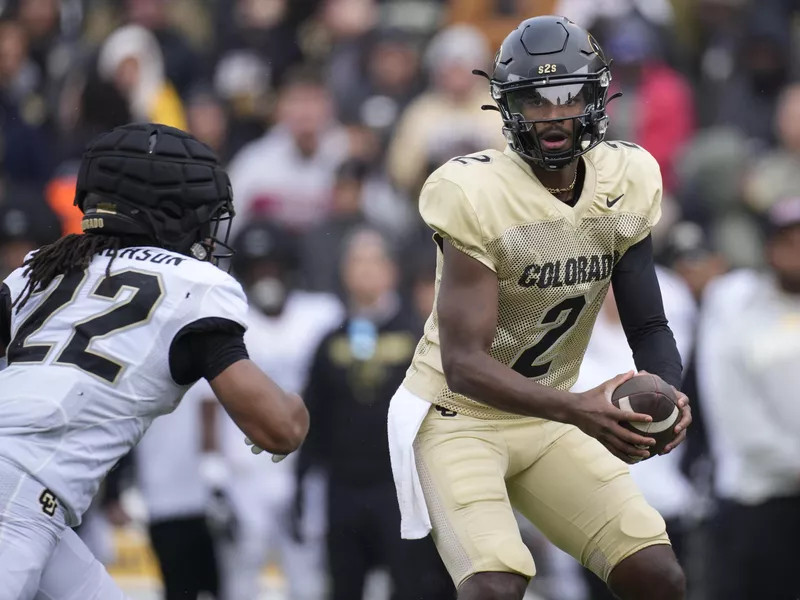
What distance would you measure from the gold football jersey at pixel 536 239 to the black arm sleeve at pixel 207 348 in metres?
0.65

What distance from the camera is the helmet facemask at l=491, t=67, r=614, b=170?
434 centimetres

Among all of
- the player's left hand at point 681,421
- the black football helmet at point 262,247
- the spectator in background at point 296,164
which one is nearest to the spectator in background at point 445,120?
the spectator in background at point 296,164

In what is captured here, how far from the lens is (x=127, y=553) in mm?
9055

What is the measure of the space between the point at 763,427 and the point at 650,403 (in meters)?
2.75

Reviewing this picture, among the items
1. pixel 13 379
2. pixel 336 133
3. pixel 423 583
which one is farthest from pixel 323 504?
pixel 13 379

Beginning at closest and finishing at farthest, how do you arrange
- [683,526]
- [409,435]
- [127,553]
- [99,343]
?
1. [99,343]
2. [409,435]
3. [683,526]
4. [127,553]

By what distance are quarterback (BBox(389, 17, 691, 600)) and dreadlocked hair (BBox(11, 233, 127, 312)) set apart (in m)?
0.90

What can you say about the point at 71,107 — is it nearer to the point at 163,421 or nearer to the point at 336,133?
the point at 336,133

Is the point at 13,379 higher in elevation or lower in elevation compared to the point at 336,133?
higher

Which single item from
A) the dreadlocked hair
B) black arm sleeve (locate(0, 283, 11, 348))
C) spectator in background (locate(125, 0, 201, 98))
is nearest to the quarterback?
the dreadlocked hair

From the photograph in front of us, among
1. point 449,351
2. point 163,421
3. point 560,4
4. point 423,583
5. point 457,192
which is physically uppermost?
point 457,192

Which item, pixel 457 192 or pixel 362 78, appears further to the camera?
pixel 362 78

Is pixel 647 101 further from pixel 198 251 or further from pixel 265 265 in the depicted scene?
pixel 198 251

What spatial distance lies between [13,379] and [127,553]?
5.09 metres
